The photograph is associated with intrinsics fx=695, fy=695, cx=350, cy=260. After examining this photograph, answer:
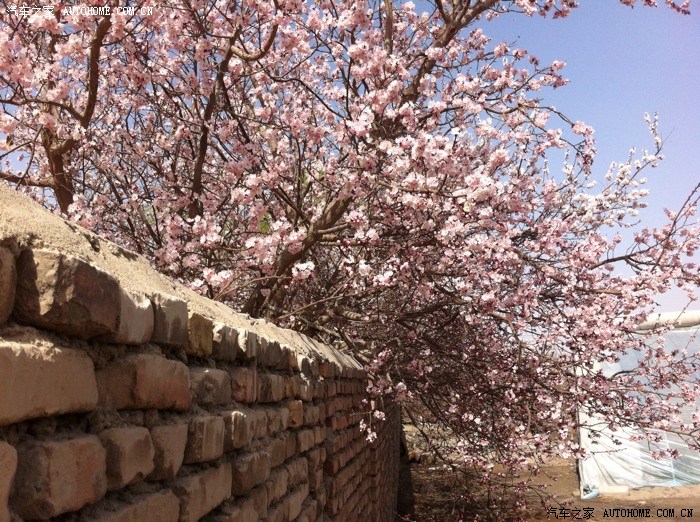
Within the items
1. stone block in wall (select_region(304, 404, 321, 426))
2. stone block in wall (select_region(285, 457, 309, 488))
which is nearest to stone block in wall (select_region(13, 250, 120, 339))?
stone block in wall (select_region(285, 457, 309, 488))

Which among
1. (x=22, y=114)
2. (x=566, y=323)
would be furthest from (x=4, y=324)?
(x=566, y=323)

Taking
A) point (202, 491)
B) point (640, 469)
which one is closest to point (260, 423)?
point (202, 491)

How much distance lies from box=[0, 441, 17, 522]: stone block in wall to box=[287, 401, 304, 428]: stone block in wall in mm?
1962

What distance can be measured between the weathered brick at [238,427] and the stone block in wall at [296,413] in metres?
0.65

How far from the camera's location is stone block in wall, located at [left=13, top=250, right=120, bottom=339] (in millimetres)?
1173

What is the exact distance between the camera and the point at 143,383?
1514 millimetres

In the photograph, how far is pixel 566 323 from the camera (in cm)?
686

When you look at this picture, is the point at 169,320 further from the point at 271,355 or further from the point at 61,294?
the point at 271,355

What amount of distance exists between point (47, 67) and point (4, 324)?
492 cm

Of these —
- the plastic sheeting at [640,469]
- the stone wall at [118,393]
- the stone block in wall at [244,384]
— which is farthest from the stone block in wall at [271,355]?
the plastic sheeting at [640,469]

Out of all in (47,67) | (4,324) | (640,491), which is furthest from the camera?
(640,491)

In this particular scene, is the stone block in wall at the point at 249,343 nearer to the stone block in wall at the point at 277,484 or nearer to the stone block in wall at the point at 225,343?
the stone block in wall at the point at 225,343

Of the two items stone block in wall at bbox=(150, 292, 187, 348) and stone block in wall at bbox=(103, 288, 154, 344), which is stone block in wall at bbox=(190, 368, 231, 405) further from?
stone block in wall at bbox=(103, 288, 154, 344)

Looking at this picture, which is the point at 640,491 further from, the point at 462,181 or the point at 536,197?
the point at 462,181
